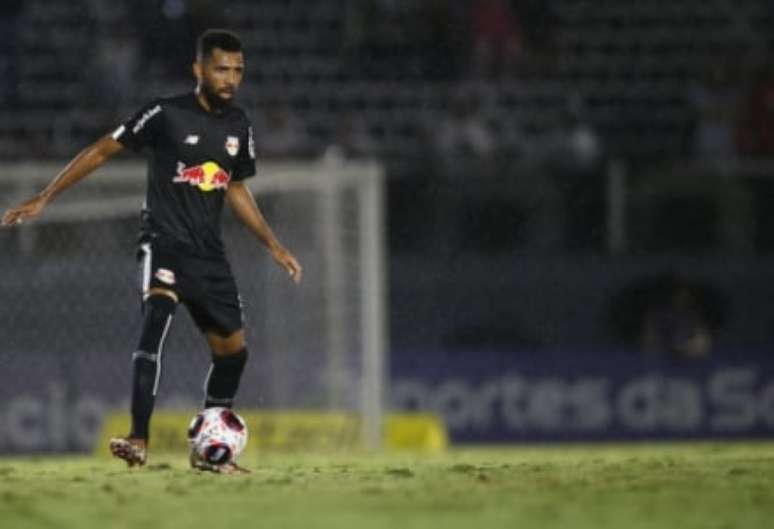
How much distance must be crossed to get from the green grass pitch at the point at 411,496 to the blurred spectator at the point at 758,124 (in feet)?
33.6

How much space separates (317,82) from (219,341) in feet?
38.4

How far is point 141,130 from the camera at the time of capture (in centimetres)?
1029

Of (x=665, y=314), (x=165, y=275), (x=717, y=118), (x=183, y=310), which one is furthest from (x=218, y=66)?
(x=717, y=118)

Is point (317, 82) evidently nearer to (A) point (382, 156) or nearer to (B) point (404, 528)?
(A) point (382, 156)

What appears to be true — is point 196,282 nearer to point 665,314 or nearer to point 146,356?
point 146,356

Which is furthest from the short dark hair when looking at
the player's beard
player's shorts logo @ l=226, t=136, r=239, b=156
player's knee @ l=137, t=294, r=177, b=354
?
player's knee @ l=137, t=294, r=177, b=354

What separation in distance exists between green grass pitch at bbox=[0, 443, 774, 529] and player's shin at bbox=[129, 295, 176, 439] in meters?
0.28

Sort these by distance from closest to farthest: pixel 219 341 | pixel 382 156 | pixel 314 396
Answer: pixel 219 341, pixel 314 396, pixel 382 156

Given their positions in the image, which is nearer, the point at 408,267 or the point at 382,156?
the point at 408,267

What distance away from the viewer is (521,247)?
1939 centimetres

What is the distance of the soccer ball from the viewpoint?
10.1 metres

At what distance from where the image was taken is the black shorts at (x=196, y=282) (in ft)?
33.6

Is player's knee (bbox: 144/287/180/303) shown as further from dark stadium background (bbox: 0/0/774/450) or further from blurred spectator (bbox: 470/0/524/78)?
blurred spectator (bbox: 470/0/524/78)

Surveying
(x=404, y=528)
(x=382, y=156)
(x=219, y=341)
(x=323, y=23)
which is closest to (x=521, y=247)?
(x=382, y=156)
